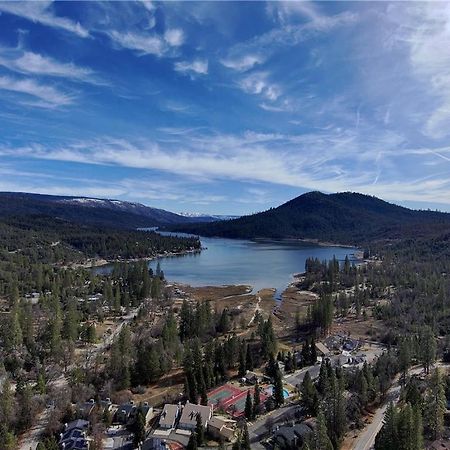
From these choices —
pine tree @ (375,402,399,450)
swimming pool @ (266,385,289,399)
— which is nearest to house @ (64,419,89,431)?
swimming pool @ (266,385,289,399)

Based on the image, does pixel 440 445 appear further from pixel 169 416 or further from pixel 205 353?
pixel 205 353

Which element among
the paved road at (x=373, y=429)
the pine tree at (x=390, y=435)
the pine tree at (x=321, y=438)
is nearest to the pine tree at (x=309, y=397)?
the paved road at (x=373, y=429)

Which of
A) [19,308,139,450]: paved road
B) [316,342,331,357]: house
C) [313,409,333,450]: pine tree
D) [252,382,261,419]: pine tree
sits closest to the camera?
[313,409,333,450]: pine tree

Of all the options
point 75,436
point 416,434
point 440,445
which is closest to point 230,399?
point 75,436

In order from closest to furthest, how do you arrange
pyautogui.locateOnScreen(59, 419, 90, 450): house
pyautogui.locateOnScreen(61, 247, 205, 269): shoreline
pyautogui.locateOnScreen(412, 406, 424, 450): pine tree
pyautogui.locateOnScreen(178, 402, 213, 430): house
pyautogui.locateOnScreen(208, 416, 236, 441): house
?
pyautogui.locateOnScreen(412, 406, 424, 450): pine tree < pyautogui.locateOnScreen(59, 419, 90, 450): house < pyautogui.locateOnScreen(208, 416, 236, 441): house < pyautogui.locateOnScreen(178, 402, 213, 430): house < pyautogui.locateOnScreen(61, 247, 205, 269): shoreline

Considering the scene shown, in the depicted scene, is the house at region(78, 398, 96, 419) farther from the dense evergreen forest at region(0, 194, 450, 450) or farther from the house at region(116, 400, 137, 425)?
the house at region(116, 400, 137, 425)

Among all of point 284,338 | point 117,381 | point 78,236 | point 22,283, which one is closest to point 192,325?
point 284,338

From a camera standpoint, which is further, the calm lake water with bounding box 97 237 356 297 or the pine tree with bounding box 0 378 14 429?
the calm lake water with bounding box 97 237 356 297
